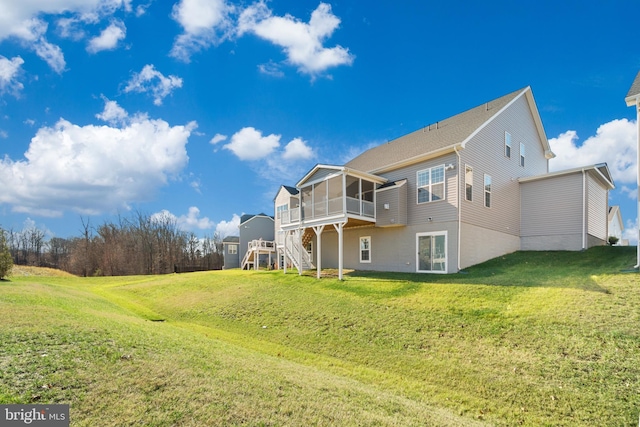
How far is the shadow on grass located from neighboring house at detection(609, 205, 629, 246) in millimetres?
11630

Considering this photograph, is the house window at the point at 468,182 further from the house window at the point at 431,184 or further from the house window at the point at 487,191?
the house window at the point at 487,191

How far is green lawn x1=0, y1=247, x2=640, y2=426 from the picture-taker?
4.01m

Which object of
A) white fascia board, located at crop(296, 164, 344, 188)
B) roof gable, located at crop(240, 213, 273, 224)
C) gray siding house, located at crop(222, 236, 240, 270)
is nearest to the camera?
white fascia board, located at crop(296, 164, 344, 188)

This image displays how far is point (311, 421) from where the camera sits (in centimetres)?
392

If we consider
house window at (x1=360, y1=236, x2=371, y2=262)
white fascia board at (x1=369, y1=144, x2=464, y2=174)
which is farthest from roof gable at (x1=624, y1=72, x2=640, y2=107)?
house window at (x1=360, y1=236, x2=371, y2=262)

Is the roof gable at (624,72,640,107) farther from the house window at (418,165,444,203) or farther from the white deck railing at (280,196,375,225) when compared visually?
the white deck railing at (280,196,375,225)

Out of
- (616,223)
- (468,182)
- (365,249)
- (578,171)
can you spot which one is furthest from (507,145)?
(616,223)

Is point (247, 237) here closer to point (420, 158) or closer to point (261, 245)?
point (261, 245)

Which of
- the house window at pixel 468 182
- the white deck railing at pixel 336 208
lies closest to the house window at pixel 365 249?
the white deck railing at pixel 336 208

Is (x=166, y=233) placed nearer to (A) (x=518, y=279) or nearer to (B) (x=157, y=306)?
(B) (x=157, y=306)

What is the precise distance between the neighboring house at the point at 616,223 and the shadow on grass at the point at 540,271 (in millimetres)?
11630

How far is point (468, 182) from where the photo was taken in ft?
51.0

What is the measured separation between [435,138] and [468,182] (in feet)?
11.5

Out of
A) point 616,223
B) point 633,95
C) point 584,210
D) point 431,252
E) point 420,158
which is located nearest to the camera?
point 633,95
